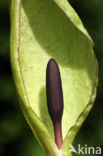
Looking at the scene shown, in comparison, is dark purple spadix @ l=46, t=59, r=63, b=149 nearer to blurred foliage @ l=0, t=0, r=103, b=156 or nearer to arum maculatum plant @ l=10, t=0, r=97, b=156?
arum maculatum plant @ l=10, t=0, r=97, b=156

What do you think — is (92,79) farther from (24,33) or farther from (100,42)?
(100,42)

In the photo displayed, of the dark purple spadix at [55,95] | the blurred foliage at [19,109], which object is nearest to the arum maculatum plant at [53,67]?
the dark purple spadix at [55,95]

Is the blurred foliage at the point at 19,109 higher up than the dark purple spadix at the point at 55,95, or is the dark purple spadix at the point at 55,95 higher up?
the dark purple spadix at the point at 55,95

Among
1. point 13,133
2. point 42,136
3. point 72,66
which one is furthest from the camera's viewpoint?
point 13,133

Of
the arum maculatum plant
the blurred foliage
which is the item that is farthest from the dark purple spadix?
the blurred foliage

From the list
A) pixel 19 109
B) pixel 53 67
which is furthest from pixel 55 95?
pixel 19 109

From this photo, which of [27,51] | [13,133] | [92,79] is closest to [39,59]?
[27,51]

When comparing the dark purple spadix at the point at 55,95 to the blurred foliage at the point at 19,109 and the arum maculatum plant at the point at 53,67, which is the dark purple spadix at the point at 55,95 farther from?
the blurred foliage at the point at 19,109
